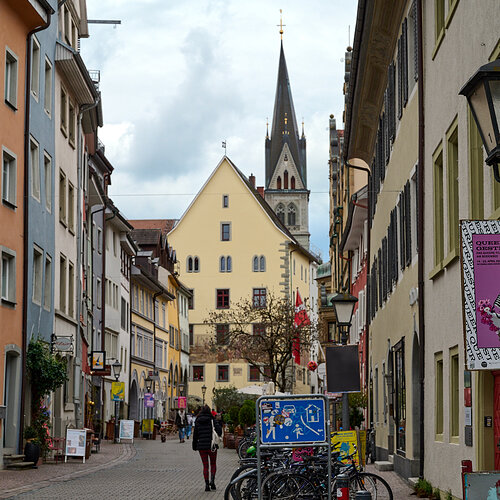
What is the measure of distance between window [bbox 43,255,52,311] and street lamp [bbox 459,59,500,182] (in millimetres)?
24964

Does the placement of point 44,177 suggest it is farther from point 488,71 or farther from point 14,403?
point 488,71

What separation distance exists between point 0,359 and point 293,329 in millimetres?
30166

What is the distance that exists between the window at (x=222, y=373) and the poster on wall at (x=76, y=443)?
6505cm

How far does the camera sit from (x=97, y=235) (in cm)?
4841

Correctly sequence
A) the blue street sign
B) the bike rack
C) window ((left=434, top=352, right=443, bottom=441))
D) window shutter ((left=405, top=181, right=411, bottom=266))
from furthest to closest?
window shutter ((left=405, top=181, right=411, bottom=266))
window ((left=434, top=352, right=443, bottom=441))
the blue street sign
the bike rack

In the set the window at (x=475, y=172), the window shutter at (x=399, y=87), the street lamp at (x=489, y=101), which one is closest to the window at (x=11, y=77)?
the window shutter at (x=399, y=87)

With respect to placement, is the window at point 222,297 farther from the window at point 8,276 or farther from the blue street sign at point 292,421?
the blue street sign at point 292,421

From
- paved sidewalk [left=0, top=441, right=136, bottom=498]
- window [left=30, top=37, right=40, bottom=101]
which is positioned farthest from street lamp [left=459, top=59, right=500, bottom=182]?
window [left=30, top=37, right=40, bottom=101]

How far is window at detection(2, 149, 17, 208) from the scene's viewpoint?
2577cm

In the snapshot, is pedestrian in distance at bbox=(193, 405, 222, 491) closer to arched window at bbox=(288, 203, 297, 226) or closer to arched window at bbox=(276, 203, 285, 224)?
arched window at bbox=(288, 203, 297, 226)

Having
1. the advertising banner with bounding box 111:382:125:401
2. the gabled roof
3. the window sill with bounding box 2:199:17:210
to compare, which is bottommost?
the advertising banner with bounding box 111:382:125:401

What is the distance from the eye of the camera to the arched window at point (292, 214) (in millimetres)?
144875

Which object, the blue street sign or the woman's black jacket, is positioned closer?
the blue street sign

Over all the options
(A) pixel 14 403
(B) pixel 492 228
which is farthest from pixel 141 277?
(B) pixel 492 228
